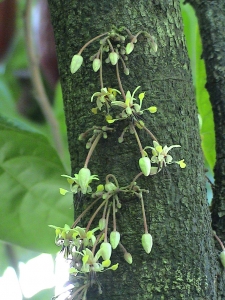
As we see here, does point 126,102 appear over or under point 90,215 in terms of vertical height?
over

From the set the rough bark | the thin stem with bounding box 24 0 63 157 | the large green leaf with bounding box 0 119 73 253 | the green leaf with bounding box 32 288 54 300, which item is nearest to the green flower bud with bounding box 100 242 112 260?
the rough bark

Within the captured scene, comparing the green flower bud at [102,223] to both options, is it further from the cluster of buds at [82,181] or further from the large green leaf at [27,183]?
the large green leaf at [27,183]

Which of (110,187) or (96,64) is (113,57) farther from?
(110,187)

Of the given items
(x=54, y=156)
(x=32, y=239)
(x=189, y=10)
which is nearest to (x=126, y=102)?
(x=54, y=156)

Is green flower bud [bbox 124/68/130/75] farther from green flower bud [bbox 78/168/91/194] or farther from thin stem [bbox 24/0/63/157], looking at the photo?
thin stem [bbox 24/0/63/157]

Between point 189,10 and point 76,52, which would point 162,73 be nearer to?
point 76,52

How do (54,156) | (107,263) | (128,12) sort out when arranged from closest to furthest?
(107,263) < (128,12) < (54,156)
